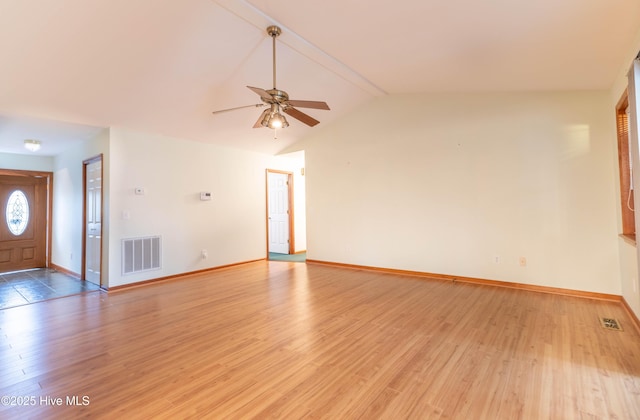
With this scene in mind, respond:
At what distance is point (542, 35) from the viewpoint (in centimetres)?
252

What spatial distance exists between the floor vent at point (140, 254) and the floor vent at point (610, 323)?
5.86 metres

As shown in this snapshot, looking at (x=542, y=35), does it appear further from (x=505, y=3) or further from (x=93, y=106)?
(x=93, y=106)

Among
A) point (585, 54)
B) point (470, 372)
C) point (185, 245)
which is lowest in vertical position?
point (470, 372)

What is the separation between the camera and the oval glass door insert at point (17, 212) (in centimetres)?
600

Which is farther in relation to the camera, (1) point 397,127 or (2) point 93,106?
(1) point 397,127

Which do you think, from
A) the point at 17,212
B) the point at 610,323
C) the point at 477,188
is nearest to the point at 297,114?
the point at 477,188

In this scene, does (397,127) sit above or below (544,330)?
above

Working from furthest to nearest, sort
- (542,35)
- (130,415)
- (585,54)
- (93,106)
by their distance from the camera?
1. (93,106)
2. (585,54)
3. (542,35)
4. (130,415)

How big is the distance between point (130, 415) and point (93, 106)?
3741 mm

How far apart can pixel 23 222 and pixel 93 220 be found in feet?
8.89

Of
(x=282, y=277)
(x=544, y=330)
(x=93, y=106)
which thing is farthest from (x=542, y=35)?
(x=93, y=106)

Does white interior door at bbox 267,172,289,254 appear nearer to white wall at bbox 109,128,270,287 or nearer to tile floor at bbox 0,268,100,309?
white wall at bbox 109,128,270,287

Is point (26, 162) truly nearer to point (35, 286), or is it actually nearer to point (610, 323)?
point (35, 286)

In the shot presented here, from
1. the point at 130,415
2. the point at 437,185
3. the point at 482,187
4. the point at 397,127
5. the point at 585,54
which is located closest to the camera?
the point at 130,415
